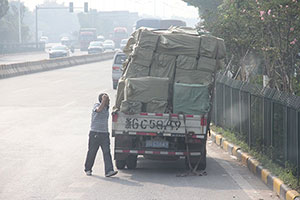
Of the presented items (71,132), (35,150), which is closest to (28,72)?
(71,132)

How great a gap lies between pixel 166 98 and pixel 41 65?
37997 mm

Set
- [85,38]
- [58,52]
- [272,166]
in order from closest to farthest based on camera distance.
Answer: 1. [272,166]
2. [58,52]
3. [85,38]

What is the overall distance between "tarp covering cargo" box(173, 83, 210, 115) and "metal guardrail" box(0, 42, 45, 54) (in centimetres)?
6575

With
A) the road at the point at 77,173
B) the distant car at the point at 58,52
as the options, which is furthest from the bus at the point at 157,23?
the road at the point at 77,173

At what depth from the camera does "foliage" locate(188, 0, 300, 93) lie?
13.2m

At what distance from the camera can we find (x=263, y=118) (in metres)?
12.7

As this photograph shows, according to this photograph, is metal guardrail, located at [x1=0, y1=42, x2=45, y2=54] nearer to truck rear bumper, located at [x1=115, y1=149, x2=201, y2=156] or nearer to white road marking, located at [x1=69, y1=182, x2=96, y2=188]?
truck rear bumper, located at [x1=115, y1=149, x2=201, y2=156]

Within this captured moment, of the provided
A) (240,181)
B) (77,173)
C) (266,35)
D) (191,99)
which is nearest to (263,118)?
(191,99)

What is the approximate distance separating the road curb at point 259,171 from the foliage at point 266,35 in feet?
5.97

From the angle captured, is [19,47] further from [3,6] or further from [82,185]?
[82,185]

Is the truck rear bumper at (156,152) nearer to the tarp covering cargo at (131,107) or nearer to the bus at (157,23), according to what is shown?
the tarp covering cargo at (131,107)

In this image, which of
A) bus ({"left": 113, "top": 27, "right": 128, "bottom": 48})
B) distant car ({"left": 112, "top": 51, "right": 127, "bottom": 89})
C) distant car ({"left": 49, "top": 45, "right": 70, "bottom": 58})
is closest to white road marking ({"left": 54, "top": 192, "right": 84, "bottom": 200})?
distant car ({"left": 112, "top": 51, "right": 127, "bottom": 89})

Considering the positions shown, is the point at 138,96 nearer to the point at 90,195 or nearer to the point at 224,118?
the point at 90,195

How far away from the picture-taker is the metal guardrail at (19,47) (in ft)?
253
